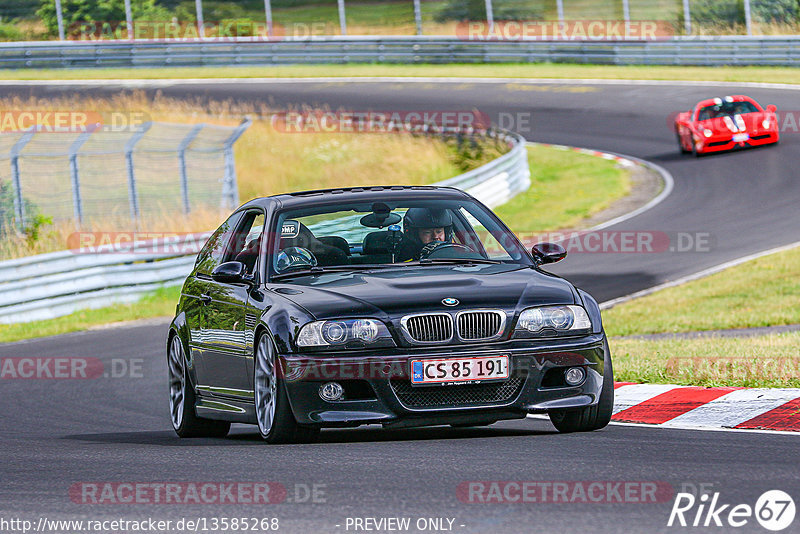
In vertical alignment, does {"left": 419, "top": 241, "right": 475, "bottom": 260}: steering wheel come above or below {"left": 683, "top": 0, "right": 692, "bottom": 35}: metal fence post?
above

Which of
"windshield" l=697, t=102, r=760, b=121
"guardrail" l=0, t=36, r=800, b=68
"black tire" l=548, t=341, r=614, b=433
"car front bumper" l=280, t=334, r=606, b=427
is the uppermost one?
"car front bumper" l=280, t=334, r=606, b=427

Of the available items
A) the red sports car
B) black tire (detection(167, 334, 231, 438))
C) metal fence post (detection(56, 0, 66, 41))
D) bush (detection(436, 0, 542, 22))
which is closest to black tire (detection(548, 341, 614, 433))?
black tire (detection(167, 334, 231, 438))

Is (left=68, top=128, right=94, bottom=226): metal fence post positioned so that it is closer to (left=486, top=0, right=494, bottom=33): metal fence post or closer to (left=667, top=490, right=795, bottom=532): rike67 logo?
(left=667, top=490, right=795, bottom=532): rike67 logo

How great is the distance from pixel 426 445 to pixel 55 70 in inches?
1626

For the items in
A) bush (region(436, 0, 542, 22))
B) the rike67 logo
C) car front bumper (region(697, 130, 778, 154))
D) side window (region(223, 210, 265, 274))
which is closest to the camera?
the rike67 logo

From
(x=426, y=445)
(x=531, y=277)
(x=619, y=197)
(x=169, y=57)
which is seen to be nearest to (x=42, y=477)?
(x=426, y=445)

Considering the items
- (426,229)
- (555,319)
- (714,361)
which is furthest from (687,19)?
(555,319)

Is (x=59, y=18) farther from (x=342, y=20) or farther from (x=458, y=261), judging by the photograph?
(x=458, y=261)

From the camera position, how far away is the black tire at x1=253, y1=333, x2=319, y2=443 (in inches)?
288

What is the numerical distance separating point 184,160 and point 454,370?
16328 millimetres

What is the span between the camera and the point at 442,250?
8.34 m

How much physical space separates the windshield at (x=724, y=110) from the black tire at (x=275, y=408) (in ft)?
72.7

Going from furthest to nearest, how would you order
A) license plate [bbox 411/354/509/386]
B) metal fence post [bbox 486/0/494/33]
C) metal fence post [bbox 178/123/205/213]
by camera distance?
metal fence post [bbox 486/0/494/33], metal fence post [bbox 178/123/205/213], license plate [bbox 411/354/509/386]

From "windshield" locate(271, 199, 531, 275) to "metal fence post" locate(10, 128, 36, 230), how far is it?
1327cm
